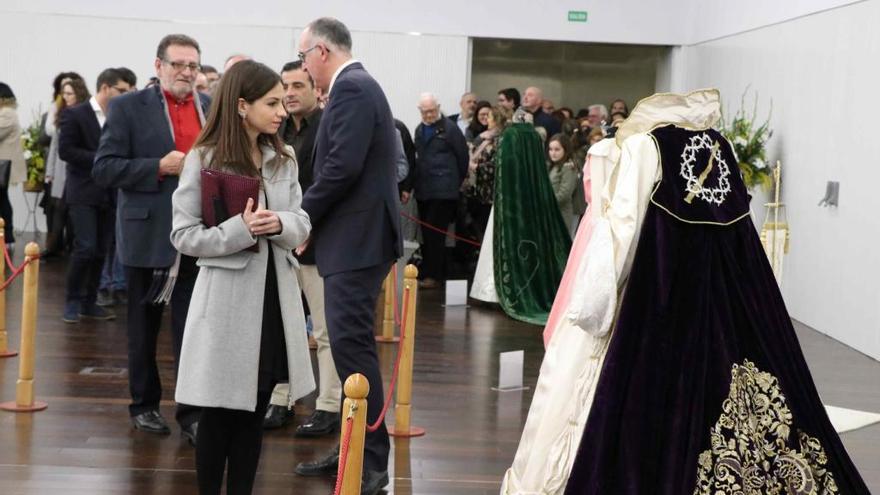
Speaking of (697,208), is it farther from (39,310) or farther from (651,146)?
(39,310)

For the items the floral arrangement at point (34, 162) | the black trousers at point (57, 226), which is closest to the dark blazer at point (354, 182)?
the black trousers at point (57, 226)

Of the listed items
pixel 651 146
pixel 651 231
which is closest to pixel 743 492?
pixel 651 231

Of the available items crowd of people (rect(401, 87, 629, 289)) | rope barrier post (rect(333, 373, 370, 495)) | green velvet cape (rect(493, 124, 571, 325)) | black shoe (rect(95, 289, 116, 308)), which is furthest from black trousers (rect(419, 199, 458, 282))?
rope barrier post (rect(333, 373, 370, 495))

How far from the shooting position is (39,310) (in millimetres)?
8977

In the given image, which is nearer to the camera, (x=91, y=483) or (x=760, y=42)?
(x=91, y=483)

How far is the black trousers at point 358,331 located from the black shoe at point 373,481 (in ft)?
0.08

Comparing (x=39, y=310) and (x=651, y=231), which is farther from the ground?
(x=651, y=231)

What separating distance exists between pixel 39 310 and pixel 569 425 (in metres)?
5.61

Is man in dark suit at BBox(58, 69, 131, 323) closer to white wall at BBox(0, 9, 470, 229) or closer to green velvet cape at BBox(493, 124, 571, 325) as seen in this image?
green velvet cape at BBox(493, 124, 571, 325)

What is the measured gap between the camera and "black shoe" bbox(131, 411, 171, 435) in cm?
563

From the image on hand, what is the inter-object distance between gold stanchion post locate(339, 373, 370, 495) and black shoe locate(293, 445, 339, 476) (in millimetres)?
1585

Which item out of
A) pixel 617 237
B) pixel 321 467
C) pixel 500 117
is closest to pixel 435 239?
pixel 500 117

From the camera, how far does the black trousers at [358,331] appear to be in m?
4.83

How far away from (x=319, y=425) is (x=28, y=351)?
4.73 ft
